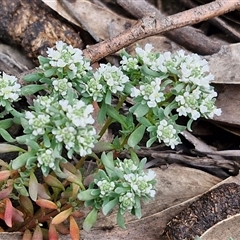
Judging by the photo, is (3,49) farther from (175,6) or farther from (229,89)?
(229,89)

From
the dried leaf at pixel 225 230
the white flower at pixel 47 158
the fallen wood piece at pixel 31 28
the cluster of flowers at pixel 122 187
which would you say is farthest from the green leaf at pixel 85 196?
the fallen wood piece at pixel 31 28

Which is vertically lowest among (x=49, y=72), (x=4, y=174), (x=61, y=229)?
(x=61, y=229)

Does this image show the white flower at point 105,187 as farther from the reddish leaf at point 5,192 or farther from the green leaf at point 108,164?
the reddish leaf at point 5,192

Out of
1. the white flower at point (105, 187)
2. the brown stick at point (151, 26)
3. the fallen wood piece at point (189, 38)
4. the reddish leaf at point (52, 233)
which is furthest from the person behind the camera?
the fallen wood piece at point (189, 38)

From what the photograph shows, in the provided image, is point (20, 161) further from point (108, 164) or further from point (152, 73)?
point (152, 73)

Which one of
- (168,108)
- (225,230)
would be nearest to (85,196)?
(168,108)

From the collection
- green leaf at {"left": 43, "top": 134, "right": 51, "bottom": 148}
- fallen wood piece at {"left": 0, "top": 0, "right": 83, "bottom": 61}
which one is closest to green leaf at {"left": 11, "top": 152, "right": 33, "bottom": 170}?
green leaf at {"left": 43, "top": 134, "right": 51, "bottom": 148}

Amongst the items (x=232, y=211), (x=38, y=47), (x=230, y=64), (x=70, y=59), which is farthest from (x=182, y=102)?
(x=38, y=47)
